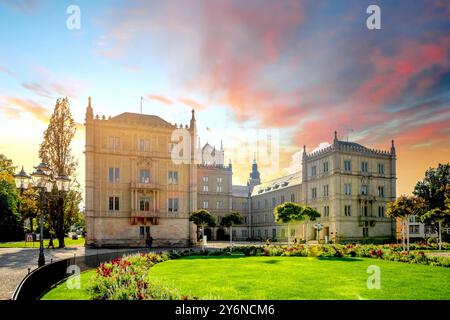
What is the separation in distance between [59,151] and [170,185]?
14975mm

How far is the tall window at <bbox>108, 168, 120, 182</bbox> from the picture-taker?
4844cm

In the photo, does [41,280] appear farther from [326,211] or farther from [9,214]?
[326,211]

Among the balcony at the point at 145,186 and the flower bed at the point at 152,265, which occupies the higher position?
the balcony at the point at 145,186

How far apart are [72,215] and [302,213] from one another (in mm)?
30163

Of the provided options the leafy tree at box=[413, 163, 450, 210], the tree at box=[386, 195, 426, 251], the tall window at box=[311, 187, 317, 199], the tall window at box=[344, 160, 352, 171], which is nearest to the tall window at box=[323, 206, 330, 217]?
the tall window at box=[311, 187, 317, 199]

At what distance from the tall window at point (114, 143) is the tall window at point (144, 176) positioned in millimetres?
4519

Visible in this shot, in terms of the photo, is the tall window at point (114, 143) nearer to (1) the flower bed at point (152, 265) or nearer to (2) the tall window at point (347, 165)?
(1) the flower bed at point (152, 265)

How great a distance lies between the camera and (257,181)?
12112cm

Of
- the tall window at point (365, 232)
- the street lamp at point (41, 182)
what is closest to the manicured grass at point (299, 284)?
the street lamp at point (41, 182)

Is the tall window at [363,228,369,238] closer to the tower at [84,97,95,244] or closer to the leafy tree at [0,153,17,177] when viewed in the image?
the tower at [84,97,95,244]

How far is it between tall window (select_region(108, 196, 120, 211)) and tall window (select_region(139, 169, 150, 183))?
4131 millimetres

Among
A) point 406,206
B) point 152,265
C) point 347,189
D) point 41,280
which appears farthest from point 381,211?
point 41,280

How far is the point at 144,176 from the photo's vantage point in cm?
5006

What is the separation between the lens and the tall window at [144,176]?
49844 millimetres
